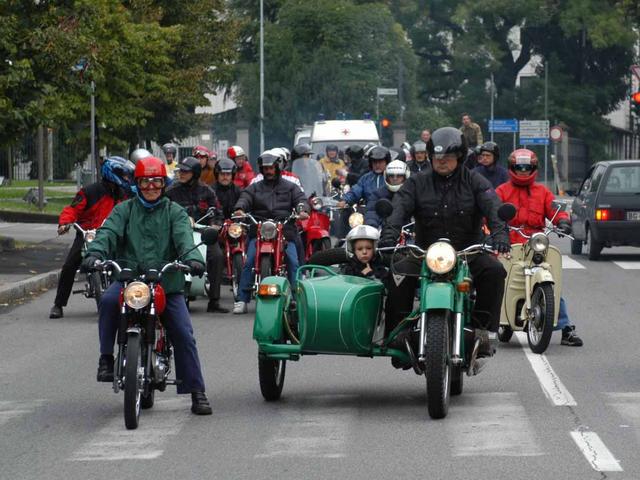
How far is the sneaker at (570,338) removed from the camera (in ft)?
47.2

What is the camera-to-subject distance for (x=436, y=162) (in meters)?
10.7

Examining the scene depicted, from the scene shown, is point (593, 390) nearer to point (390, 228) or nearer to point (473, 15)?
point (390, 228)

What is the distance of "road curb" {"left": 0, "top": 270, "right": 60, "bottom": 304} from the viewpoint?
19.5 meters

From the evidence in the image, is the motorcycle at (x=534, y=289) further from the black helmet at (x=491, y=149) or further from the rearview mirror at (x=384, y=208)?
the rearview mirror at (x=384, y=208)

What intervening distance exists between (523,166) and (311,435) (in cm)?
538

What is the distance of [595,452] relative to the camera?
28.8ft

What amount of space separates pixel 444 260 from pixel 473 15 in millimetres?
79738

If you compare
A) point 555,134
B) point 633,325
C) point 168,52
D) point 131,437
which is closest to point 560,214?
point 633,325

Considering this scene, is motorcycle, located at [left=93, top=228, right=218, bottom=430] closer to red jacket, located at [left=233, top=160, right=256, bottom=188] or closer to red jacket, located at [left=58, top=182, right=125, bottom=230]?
red jacket, located at [left=58, top=182, right=125, bottom=230]

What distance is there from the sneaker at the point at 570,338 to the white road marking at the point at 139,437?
4587 mm

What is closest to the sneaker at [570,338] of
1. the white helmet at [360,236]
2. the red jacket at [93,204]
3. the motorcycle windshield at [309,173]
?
the white helmet at [360,236]

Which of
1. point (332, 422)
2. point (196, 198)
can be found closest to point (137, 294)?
point (332, 422)

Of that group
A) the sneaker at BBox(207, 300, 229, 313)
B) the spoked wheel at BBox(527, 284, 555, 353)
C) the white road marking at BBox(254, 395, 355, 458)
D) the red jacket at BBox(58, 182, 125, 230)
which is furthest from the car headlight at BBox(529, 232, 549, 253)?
the sneaker at BBox(207, 300, 229, 313)

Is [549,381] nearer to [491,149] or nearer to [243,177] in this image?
[491,149]
